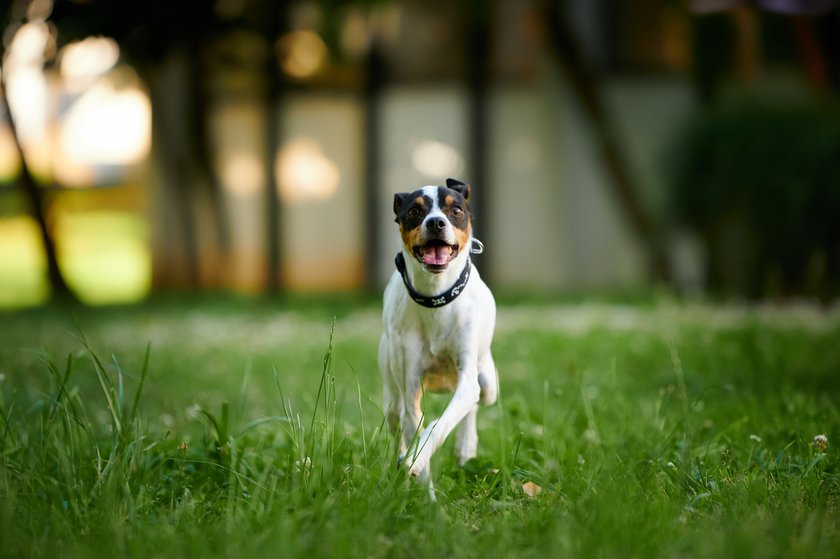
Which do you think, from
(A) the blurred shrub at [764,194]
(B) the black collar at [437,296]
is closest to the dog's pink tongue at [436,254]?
(B) the black collar at [437,296]

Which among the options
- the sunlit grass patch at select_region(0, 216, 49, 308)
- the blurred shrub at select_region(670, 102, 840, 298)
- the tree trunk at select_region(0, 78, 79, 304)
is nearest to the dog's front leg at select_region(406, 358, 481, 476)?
the blurred shrub at select_region(670, 102, 840, 298)

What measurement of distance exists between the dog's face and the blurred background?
7.57 metres

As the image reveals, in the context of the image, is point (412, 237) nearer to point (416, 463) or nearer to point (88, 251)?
point (416, 463)

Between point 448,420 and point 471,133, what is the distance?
33.9ft

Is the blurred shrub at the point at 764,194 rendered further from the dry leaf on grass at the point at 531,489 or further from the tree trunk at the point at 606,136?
the dry leaf on grass at the point at 531,489

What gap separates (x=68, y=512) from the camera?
2.89 metres

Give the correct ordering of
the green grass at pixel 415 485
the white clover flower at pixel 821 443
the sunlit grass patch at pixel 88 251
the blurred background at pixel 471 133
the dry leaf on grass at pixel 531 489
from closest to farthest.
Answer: the green grass at pixel 415 485
the dry leaf on grass at pixel 531 489
the white clover flower at pixel 821 443
the blurred background at pixel 471 133
the sunlit grass patch at pixel 88 251

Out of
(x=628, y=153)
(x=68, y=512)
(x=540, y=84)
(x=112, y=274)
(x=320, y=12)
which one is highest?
(x=320, y=12)

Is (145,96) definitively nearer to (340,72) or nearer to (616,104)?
(340,72)

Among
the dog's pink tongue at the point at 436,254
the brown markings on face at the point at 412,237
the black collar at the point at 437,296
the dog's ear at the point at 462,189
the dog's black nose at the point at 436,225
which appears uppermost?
the dog's ear at the point at 462,189

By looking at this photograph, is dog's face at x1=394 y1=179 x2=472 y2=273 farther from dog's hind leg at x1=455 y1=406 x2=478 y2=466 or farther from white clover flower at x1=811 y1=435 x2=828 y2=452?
white clover flower at x1=811 y1=435 x2=828 y2=452

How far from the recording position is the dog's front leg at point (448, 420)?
291cm

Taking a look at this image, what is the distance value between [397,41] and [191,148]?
330 cm

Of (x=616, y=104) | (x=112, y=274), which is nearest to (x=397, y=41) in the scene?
(x=616, y=104)
